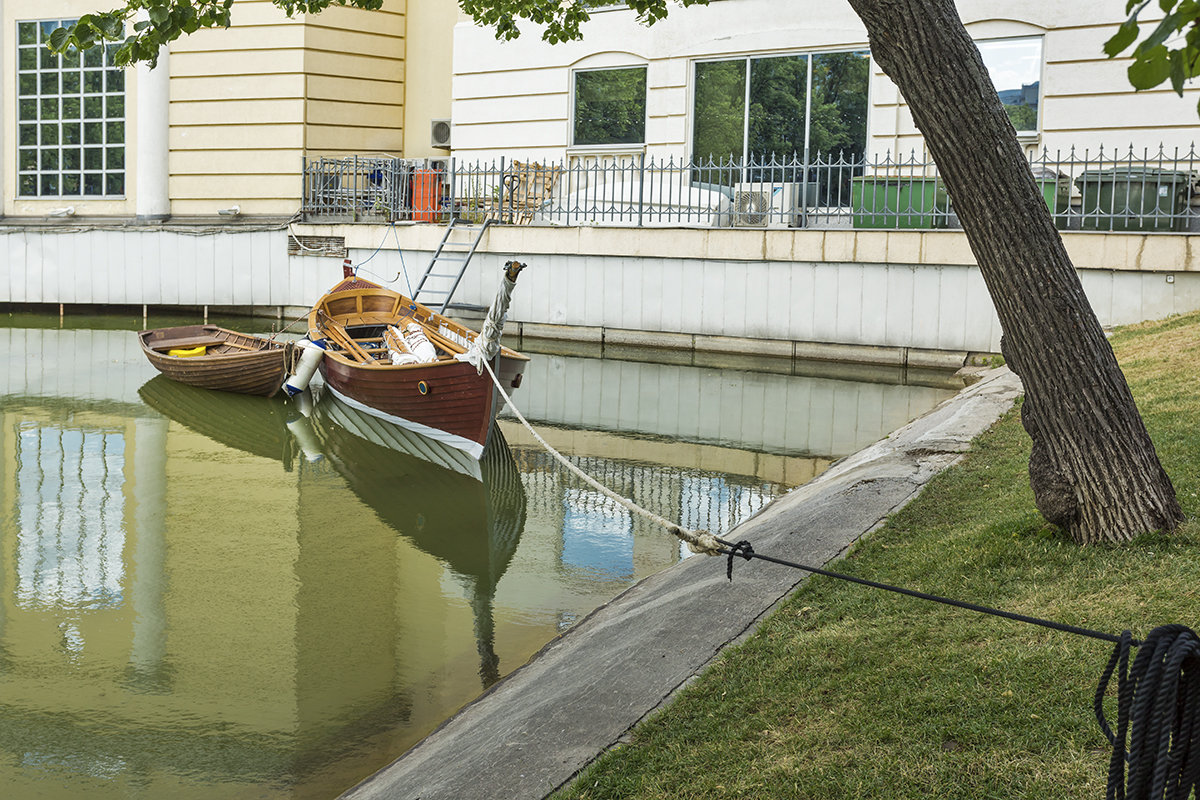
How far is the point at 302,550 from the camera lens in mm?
8758

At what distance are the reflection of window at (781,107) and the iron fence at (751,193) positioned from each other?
1.12 ft

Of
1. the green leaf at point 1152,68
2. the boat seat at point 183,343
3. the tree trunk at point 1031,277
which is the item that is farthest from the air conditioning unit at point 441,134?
the green leaf at point 1152,68

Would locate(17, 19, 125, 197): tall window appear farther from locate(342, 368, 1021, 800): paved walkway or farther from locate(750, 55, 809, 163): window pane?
locate(342, 368, 1021, 800): paved walkway

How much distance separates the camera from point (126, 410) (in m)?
14.4

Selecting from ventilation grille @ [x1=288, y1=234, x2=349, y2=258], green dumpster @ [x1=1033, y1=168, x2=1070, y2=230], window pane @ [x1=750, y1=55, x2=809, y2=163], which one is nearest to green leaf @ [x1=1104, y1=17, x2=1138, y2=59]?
green dumpster @ [x1=1033, y1=168, x2=1070, y2=230]

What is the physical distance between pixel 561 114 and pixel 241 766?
18520mm

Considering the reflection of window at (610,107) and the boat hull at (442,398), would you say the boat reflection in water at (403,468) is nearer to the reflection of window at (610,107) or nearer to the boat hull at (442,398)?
the boat hull at (442,398)

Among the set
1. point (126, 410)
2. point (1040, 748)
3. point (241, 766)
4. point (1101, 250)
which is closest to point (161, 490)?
point (126, 410)

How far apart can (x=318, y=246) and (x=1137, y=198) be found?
14.6 m

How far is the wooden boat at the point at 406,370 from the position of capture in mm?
11828

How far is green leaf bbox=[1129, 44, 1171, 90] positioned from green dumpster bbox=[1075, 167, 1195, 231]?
43.9 feet

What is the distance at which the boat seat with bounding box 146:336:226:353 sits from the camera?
54.5 feet

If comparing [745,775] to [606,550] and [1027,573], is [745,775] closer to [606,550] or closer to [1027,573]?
[1027,573]

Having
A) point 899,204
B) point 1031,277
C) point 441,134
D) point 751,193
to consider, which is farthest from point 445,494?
point 441,134
